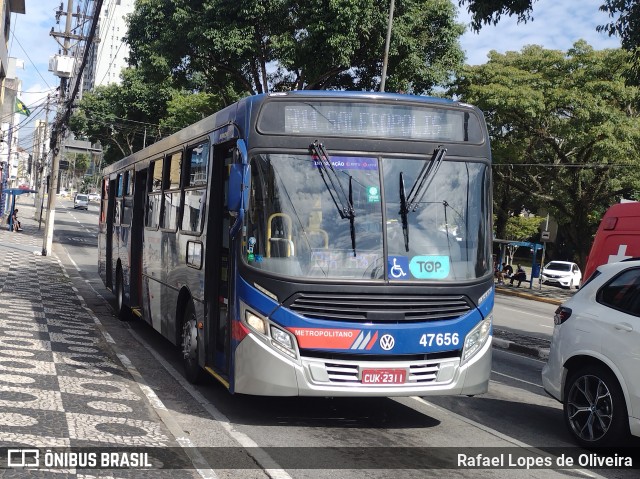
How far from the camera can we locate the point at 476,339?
685cm

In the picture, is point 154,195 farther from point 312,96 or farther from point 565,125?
point 565,125

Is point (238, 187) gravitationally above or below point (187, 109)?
below

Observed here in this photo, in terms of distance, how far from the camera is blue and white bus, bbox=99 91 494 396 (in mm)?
6398

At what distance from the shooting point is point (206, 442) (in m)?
6.11

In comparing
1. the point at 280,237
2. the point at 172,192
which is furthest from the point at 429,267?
the point at 172,192

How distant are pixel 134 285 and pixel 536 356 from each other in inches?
272

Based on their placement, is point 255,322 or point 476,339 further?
point 476,339

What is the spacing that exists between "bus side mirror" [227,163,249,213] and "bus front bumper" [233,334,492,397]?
1.14m

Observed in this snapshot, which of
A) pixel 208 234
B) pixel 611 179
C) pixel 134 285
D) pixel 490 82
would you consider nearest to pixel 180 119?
pixel 490 82

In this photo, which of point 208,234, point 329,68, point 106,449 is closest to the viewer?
point 106,449

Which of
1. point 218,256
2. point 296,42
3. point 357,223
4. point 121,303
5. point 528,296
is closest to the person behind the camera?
point 357,223

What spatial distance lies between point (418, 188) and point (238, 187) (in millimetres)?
1596

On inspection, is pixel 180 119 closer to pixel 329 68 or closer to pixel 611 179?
pixel 329 68

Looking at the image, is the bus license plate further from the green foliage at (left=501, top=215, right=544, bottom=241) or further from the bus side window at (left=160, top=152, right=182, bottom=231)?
the green foliage at (left=501, top=215, right=544, bottom=241)
